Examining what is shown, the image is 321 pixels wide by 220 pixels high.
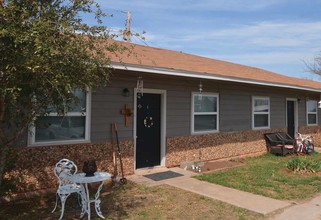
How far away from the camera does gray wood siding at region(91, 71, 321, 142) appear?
7.38 m

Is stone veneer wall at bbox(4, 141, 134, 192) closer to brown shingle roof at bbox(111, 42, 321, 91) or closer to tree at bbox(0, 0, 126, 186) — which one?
tree at bbox(0, 0, 126, 186)

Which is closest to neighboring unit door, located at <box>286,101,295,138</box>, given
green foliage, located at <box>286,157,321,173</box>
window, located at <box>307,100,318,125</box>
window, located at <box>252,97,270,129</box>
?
window, located at <box>307,100,318,125</box>

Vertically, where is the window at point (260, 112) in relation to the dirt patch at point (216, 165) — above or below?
above

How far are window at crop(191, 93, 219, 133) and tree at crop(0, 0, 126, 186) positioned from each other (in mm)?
5440

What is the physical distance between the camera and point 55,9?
3.83m

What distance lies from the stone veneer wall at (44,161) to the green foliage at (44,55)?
1802mm

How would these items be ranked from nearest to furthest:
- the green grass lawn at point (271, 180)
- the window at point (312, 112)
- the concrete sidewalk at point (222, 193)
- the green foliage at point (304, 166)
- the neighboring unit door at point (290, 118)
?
1. the concrete sidewalk at point (222, 193)
2. the green grass lawn at point (271, 180)
3. the green foliage at point (304, 166)
4. the neighboring unit door at point (290, 118)
5. the window at point (312, 112)

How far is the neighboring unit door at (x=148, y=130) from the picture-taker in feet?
27.3

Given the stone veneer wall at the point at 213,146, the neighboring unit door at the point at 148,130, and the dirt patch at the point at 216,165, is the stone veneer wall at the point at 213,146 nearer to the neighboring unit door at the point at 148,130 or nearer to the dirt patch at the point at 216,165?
the dirt patch at the point at 216,165

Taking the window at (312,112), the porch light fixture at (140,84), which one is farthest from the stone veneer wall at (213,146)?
the window at (312,112)

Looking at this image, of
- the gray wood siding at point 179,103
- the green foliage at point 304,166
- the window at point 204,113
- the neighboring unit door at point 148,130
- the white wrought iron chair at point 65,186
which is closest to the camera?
the white wrought iron chair at point 65,186

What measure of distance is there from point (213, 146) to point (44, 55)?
7.57 metres

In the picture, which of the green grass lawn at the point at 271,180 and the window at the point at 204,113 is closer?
the green grass lawn at the point at 271,180

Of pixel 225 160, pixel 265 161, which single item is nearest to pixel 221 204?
pixel 225 160
